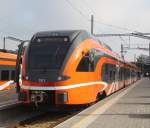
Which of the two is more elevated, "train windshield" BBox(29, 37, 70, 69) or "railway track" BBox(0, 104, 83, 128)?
"train windshield" BBox(29, 37, 70, 69)

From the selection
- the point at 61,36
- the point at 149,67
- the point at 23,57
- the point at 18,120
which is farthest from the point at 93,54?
the point at 149,67

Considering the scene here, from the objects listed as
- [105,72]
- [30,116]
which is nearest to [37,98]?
[30,116]

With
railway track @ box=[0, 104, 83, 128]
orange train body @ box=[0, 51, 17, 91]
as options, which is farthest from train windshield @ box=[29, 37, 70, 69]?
orange train body @ box=[0, 51, 17, 91]

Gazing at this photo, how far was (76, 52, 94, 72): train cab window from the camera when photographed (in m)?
15.6

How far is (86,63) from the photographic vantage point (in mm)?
15992

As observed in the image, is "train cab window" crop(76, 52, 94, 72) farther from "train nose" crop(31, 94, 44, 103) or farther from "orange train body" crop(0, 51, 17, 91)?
"orange train body" crop(0, 51, 17, 91)

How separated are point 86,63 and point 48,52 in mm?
1519

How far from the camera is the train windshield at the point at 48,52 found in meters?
15.2

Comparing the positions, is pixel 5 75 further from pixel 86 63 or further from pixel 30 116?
pixel 86 63

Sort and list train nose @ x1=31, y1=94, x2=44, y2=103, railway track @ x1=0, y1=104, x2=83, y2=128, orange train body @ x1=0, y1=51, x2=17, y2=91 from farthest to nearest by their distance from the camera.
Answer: orange train body @ x1=0, y1=51, x2=17, y2=91 → train nose @ x1=31, y1=94, x2=44, y2=103 → railway track @ x1=0, y1=104, x2=83, y2=128

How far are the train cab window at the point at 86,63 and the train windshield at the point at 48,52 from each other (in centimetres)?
76

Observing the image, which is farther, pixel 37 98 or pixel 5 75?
pixel 5 75

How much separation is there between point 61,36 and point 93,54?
178cm

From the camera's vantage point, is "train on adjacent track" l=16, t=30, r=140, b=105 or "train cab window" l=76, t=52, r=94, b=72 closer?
"train on adjacent track" l=16, t=30, r=140, b=105
